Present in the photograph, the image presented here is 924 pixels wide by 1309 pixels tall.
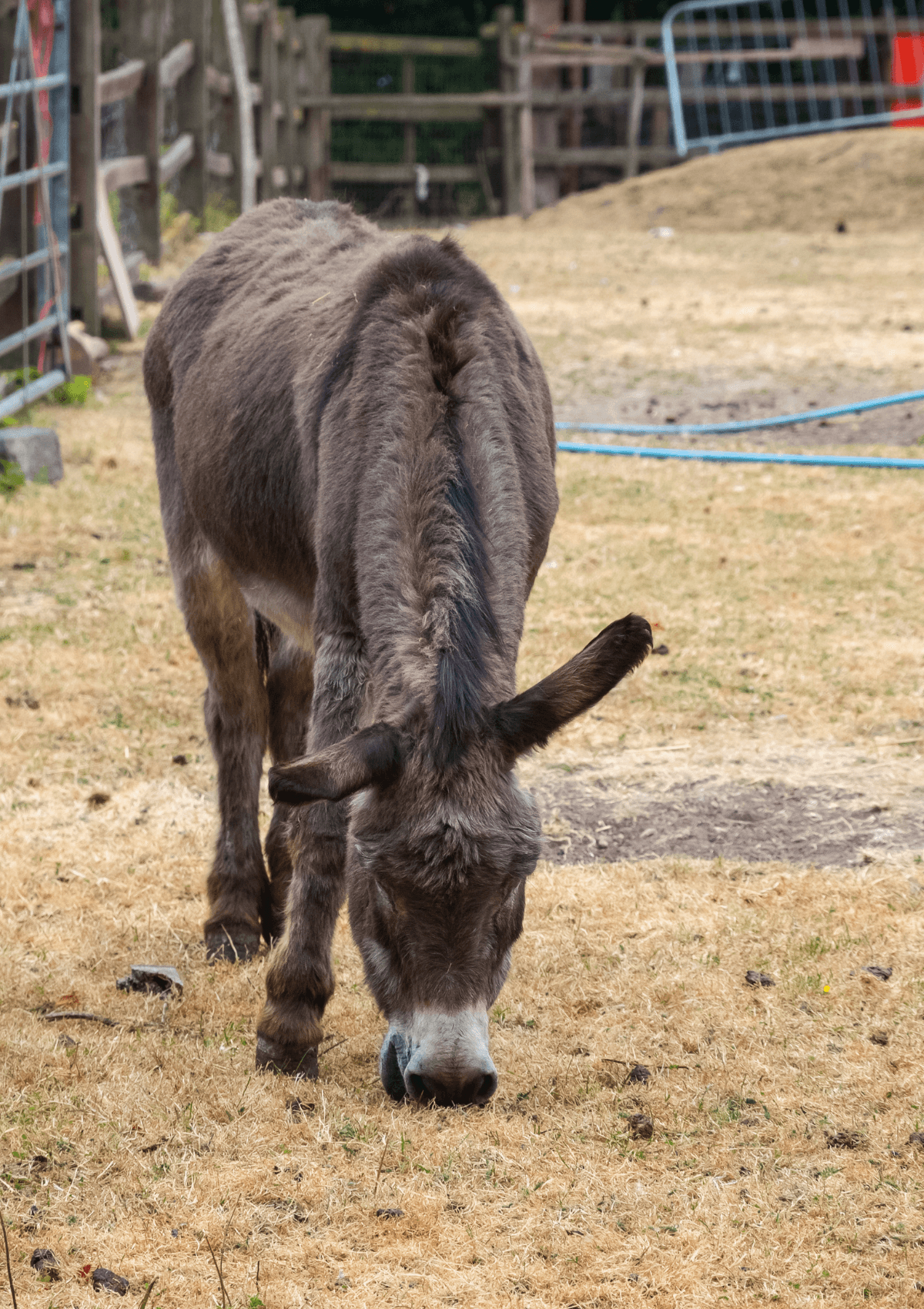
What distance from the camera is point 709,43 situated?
914 inches

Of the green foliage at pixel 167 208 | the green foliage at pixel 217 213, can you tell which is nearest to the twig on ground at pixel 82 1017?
the green foliage at pixel 167 208

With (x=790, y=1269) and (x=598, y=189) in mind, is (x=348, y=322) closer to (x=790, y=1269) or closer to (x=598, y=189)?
(x=790, y=1269)

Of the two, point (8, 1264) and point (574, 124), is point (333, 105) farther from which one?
point (8, 1264)

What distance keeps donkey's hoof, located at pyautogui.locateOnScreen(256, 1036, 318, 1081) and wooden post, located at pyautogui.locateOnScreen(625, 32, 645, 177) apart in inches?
804

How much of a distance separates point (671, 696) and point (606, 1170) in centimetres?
315

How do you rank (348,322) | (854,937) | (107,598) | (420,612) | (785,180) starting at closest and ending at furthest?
(420,612) < (348,322) < (854,937) < (107,598) < (785,180)

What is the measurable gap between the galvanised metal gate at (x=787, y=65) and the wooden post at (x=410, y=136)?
4.11m

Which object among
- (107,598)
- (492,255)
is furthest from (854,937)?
(492,255)

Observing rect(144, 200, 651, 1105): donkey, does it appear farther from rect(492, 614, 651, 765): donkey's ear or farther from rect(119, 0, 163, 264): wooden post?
rect(119, 0, 163, 264): wooden post

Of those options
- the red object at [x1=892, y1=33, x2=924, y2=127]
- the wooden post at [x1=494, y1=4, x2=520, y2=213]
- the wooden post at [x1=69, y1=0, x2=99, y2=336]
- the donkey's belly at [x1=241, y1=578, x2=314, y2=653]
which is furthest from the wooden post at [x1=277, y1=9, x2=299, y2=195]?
the donkey's belly at [x1=241, y1=578, x2=314, y2=653]

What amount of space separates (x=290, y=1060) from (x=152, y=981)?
68cm

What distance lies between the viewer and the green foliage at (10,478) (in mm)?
8547

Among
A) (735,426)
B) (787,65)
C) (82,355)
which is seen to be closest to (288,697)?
(735,426)

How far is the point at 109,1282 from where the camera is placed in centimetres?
278
